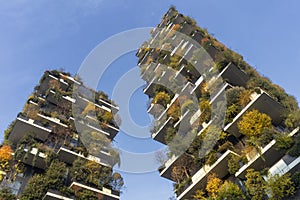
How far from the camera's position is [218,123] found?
70.4ft

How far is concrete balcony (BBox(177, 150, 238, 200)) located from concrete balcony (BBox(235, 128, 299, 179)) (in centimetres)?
136

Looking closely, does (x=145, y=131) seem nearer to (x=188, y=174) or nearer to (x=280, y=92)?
(x=188, y=174)

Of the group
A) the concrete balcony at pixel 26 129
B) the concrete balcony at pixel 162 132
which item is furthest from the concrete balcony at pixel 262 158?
the concrete balcony at pixel 26 129

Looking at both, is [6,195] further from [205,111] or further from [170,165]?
[205,111]

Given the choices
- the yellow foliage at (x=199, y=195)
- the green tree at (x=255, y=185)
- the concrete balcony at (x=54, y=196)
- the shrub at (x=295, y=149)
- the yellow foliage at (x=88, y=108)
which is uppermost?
the yellow foliage at (x=88, y=108)

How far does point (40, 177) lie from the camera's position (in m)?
22.9

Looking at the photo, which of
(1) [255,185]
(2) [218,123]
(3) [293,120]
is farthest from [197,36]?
(1) [255,185]

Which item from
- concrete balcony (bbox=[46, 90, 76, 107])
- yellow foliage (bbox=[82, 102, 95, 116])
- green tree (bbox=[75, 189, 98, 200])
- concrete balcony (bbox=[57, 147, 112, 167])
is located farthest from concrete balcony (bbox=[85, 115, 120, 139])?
green tree (bbox=[75, 189, 98, 200])

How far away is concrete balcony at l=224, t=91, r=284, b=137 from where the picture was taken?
19703mm

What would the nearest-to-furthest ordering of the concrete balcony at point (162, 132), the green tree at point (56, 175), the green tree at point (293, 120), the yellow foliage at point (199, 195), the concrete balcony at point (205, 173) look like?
the green tree at point (293, 120), the yellow foliage at point (199, 195), the concrete balcony at point (205, 173), the green tree at point (56, 175), the concrete balcony at point (162, 132)

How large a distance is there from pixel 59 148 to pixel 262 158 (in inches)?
704

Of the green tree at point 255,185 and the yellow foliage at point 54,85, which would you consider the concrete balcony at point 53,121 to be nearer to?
the yellow foliage at point 54,85

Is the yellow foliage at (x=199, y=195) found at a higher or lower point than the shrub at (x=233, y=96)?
lower

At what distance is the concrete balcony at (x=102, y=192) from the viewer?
77.4ft
